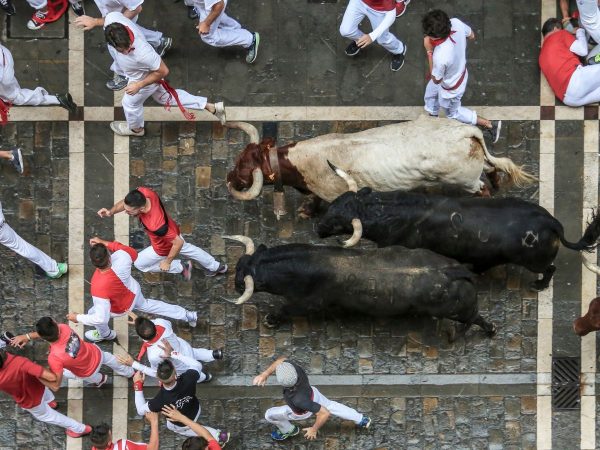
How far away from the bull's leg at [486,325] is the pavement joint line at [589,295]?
1.43 m

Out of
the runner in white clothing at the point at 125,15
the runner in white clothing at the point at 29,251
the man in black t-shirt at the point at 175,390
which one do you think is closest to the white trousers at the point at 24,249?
the runner in white clothing at the point at 29,251

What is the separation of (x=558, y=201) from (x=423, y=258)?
9.55ft

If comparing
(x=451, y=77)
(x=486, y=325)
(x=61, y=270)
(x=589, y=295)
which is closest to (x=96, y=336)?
(x=61, y=270)

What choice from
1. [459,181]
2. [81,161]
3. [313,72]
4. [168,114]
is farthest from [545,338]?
[81,161]

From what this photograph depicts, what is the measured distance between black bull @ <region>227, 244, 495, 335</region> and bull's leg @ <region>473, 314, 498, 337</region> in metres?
0.65

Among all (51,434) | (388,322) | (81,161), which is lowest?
(51,434)

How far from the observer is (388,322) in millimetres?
14164

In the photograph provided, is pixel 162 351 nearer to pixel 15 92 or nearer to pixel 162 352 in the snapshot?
pixel 162 352

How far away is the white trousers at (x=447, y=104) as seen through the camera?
13.5 m

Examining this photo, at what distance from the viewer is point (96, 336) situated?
14.0 metres

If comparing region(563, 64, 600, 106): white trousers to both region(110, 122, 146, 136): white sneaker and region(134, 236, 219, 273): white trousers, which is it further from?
region(110, 122, 146, 136): white sneaker

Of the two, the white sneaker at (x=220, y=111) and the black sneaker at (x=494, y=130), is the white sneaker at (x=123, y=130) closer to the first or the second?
the white sneaker at (x=220, y=111)

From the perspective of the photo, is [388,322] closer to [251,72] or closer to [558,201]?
[558,201]

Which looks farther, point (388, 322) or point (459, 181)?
point (388, 322)
